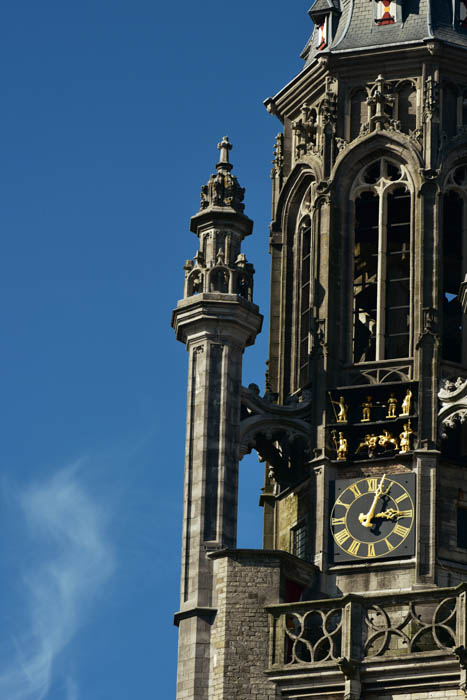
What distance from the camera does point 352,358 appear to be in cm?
6400

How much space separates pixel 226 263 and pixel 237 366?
2.31 metres

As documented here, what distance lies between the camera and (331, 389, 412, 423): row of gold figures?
6266 cm

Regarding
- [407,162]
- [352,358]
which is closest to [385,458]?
[352,358]

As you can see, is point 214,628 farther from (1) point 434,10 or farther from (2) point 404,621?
(1) point 434,10

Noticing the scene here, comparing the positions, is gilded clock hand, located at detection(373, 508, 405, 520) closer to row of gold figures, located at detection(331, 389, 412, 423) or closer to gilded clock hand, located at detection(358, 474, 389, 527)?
gilded clock hand, located at detection(358, 474, 389, 527)

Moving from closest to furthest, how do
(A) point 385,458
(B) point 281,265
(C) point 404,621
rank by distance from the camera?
(C) point 404,621
(A) point 385,458
(B) point 281,265

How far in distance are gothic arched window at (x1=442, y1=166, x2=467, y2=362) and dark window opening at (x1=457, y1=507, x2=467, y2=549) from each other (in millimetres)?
3526

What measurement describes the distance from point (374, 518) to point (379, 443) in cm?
164

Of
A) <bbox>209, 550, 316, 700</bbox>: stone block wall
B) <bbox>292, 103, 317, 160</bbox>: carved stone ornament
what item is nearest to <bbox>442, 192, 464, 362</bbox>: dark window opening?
<bbox>292, 103, 317, 160</bbox>: carved stone ornament

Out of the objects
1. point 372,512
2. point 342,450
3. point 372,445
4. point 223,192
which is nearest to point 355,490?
point 372,512

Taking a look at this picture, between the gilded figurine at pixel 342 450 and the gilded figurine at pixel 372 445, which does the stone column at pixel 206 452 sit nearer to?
the gilded figurine at pixel 342 450

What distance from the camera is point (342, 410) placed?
63.0 m

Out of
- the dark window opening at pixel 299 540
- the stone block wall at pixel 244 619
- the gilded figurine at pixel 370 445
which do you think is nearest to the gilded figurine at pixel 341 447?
the gilded figurine at pixel 370 445

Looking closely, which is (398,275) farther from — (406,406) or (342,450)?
(342,450)
